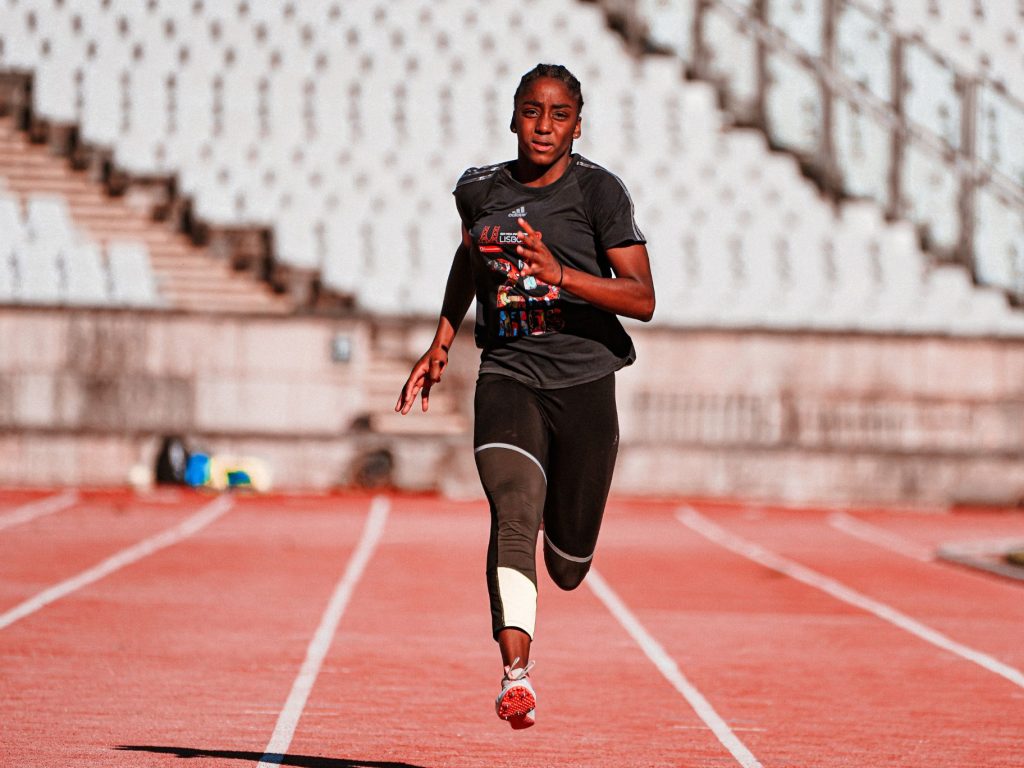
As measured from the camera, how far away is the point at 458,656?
345 inches

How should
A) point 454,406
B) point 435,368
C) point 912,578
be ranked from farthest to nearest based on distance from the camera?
point 454,406, point 912,578, point 435,368

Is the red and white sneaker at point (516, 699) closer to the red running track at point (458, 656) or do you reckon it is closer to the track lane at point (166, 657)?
the red running track at point (458, 656)

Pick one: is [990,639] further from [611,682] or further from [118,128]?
[118,128]

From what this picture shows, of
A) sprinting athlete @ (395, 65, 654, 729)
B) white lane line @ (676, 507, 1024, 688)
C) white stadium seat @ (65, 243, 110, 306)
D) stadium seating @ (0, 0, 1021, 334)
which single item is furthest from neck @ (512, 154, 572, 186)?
white stadium seat @ (65, 243, 110, 306)

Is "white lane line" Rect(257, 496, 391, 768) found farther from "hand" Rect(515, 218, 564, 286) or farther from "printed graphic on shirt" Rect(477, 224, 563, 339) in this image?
"hand" Rect(515, 218, 564, 286)

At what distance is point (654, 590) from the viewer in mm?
12406

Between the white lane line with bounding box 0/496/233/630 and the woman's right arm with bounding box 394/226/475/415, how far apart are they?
4790mm

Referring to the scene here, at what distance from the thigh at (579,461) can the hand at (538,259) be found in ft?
1.74

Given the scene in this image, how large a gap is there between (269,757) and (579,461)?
1.50 metres

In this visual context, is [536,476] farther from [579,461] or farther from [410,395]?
[410,395]

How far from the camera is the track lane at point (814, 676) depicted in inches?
256

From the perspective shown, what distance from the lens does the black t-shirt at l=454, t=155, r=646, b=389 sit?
502 cm

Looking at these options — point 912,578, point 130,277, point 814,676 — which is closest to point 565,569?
point 814,676

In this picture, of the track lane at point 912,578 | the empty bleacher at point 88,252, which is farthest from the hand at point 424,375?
the empty bleacher at point 88,252
